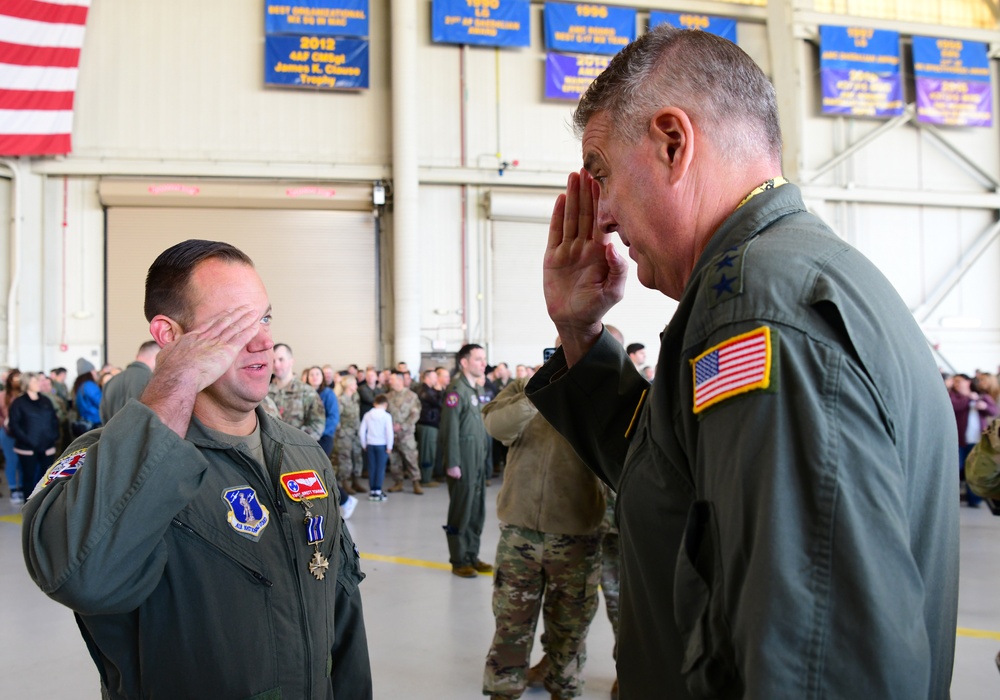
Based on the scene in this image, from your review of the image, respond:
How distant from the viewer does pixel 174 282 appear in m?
1.60

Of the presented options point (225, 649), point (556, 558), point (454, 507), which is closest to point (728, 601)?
point (225, 649)

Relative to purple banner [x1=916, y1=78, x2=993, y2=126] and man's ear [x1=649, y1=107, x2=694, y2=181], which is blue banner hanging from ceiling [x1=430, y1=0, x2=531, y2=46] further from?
man's ear [x1=649, y1=107, x2=694, y2=181]

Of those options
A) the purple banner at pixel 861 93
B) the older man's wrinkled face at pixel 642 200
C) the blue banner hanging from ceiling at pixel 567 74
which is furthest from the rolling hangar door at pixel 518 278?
the older man's wrinkled face at pixel 642 200

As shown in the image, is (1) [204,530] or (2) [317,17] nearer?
(1) [204,530]

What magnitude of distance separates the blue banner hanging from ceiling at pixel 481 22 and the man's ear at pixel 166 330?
45.5 feet

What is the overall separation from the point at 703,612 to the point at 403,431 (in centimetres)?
917

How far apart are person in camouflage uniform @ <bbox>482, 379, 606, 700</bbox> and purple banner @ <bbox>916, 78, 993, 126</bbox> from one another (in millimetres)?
15774

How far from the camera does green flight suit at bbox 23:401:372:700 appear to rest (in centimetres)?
120

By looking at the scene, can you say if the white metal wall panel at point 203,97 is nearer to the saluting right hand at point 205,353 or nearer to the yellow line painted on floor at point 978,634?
the yellow line painted on floor at point 978,634

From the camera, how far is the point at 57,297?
13.6 meters

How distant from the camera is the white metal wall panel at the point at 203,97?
13.7m

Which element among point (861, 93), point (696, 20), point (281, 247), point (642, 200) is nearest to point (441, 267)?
point (281, 247)

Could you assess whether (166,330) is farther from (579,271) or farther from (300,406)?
(300,406)

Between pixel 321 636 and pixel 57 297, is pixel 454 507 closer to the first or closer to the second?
pixel 321 636
